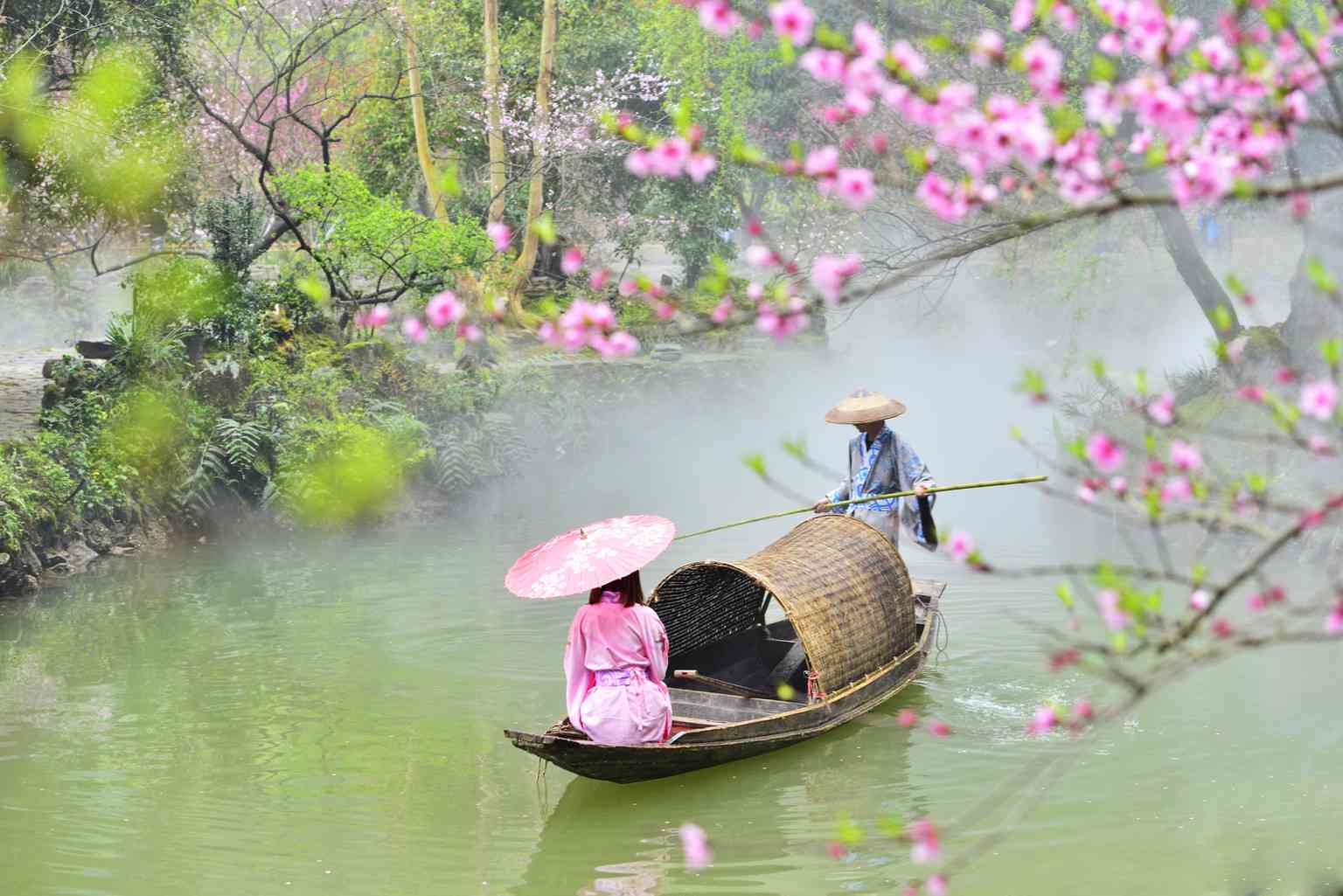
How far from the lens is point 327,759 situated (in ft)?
25.1

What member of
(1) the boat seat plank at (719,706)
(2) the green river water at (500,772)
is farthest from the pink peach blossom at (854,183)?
(1) the boat seat plank at (719,706)

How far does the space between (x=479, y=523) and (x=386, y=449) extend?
1390mm

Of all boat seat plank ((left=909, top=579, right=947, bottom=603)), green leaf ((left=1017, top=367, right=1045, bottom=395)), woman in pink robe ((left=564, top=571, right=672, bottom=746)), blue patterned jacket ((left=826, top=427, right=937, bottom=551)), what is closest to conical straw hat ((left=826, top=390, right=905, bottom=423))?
blue patterned jacket ((left=826, top=427, right=937, bottom=551))

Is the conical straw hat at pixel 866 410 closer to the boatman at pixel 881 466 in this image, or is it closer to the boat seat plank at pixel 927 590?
the boatman at pixel 881 466

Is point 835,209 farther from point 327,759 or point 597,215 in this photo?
point 327,759

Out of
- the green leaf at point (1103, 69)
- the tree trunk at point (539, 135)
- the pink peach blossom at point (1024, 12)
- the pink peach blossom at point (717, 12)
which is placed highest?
the tree trunk at point (539, 135)

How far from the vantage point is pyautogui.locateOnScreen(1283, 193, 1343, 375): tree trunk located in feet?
46.1

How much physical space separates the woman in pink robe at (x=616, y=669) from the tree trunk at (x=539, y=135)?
41.1 feet

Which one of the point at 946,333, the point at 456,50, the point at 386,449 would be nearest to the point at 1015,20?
the point at 386,449

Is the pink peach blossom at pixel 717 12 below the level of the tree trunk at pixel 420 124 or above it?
below

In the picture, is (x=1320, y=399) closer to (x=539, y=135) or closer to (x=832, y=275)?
(x=832, y=275)

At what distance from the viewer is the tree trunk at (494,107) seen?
18641mm

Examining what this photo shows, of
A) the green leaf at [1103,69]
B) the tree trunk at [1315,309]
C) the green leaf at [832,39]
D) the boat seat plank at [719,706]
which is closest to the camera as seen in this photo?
the green leaf at [1103,69]

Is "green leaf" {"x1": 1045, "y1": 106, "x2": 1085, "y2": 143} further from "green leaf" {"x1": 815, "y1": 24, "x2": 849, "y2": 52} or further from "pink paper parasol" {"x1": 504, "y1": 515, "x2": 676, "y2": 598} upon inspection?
"pink paper parasol" {"x1": 504, "y1": 515, "x2": 676, "y2": 598}
